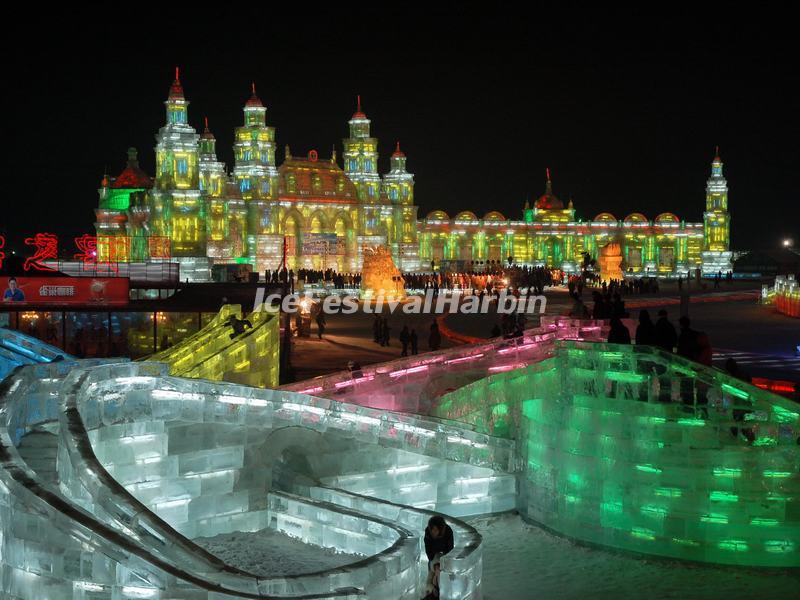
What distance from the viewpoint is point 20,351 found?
42.2ft

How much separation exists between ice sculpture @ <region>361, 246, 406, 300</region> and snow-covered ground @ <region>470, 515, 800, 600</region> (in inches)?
1504

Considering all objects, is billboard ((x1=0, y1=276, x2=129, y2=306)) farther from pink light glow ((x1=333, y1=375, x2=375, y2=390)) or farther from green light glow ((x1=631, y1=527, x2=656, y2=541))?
green light glow ((x1=631, y1=527, x2=656, y2=541))

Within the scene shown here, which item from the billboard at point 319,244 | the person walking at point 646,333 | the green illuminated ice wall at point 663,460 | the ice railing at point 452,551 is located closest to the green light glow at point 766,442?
the green illuminated ice wall at point 663,460

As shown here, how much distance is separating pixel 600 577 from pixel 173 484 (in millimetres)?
4381

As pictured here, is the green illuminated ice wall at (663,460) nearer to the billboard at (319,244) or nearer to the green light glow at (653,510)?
the green light glow at (653,510)

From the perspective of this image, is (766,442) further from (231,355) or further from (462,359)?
(231,355)

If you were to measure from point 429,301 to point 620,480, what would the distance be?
112 feet

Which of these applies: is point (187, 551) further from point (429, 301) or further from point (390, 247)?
point (390, 247)

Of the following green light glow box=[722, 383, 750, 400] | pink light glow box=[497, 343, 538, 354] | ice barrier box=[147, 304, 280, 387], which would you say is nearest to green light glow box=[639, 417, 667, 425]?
green light glow box=[722, 383, 750, 400]

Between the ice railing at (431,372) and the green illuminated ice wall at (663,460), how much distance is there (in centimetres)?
315

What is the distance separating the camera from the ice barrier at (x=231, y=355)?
1435 centimetres

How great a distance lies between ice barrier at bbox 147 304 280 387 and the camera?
14.3 metres

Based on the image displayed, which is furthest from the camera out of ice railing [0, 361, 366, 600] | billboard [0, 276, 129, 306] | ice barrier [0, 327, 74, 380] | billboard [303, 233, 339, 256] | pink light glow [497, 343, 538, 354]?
billboard [303, 233, 339, 256]

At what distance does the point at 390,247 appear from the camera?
76500mm
